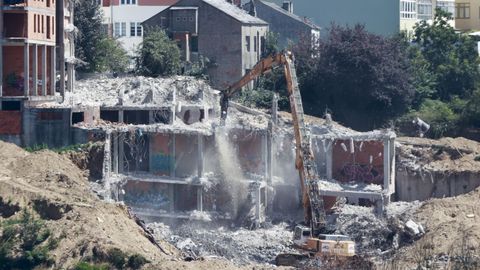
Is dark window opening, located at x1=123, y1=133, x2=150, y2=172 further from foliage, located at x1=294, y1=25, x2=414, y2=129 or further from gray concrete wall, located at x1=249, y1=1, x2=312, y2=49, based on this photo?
gray concrete wall, located at x1=249, y1=1, x2=312, y2=49

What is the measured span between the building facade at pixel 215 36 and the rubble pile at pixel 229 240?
17.5 metres

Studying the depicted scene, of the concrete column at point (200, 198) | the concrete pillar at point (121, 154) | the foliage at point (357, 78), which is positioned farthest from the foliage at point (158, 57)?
the concrete column at point (200, 198)

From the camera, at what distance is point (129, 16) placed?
101 metres

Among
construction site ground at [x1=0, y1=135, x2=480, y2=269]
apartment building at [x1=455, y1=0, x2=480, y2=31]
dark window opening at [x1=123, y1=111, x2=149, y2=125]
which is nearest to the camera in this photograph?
construction site ground at [x1=0, y1=135, x2=480, y2=269]

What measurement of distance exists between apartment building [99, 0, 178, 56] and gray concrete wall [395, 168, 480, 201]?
24623mm

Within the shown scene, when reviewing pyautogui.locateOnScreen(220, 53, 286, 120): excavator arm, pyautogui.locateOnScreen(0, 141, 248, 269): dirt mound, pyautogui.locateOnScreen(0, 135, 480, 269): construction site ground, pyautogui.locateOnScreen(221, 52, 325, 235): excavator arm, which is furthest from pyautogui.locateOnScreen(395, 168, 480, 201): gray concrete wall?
pyautogui.locateOnScreen(0, 141, 248, 269): dirt mound

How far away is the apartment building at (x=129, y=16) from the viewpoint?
99.8 meters

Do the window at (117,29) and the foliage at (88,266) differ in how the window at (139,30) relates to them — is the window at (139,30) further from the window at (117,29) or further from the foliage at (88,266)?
the foliage at (88,266)

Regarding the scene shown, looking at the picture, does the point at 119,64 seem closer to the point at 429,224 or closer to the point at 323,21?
the point at 323,21

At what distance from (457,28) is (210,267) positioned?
5626 cm

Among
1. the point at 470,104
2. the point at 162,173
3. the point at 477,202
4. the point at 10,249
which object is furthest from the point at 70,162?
the point at 470,104

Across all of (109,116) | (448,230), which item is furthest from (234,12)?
(448,230)

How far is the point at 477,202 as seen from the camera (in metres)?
74.9

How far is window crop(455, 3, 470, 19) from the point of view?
11375cm
